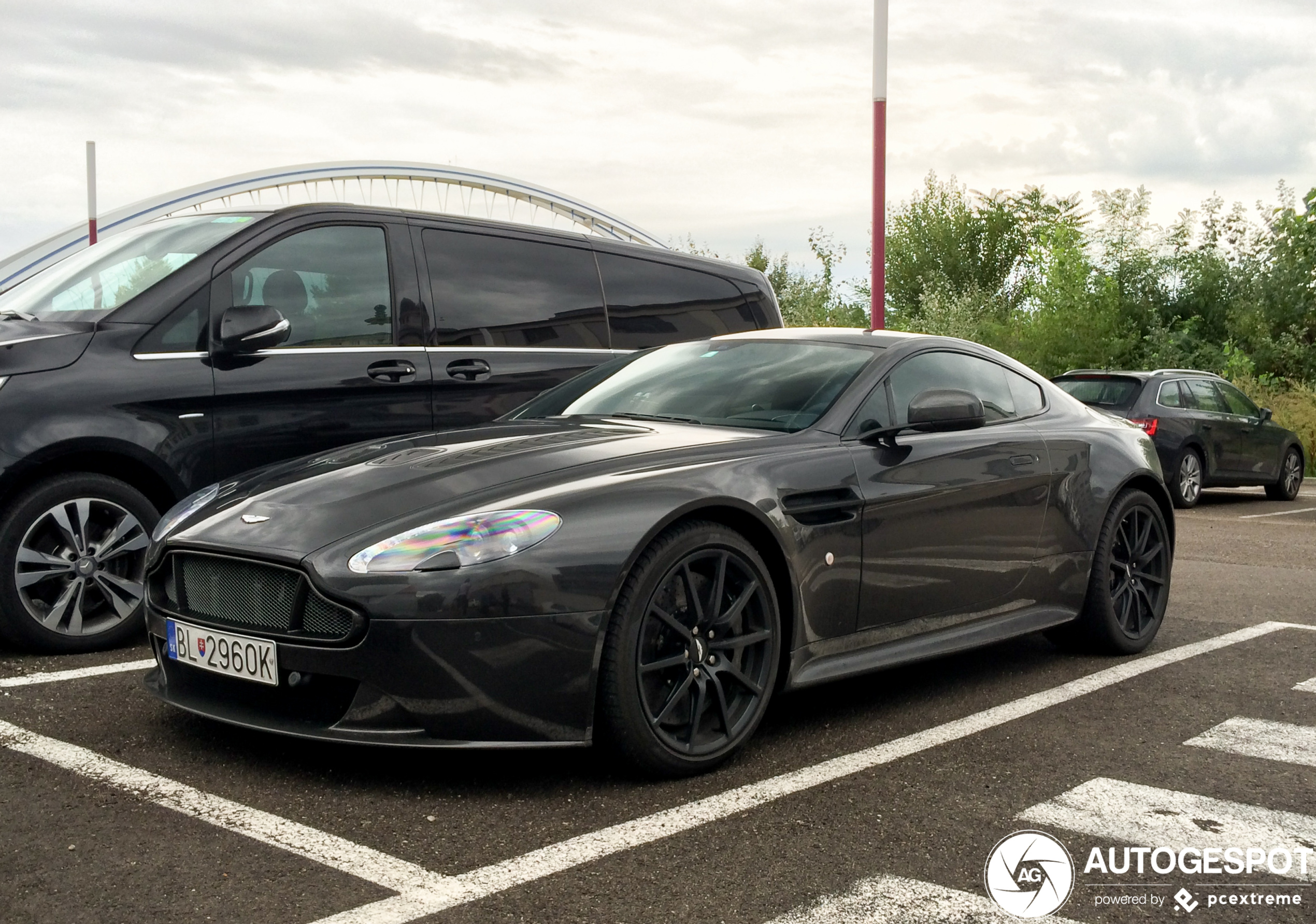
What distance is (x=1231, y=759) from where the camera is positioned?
13.3ft

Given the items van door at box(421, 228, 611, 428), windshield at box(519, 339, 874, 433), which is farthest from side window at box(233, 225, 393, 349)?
windshield at box(519, 339, 874, 433)

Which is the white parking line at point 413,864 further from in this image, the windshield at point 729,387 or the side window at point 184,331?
the side window at point 184,331

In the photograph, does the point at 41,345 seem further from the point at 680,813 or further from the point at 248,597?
the point at 680,813

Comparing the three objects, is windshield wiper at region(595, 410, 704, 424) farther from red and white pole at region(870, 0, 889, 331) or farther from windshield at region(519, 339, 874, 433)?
red and white pole at region(870, 0, 889, 331)

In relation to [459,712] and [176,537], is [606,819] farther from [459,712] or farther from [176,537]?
[176,537]

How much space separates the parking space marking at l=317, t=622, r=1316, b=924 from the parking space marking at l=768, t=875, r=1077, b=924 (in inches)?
21.1

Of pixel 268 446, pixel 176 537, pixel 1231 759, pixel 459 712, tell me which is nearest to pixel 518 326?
pixel 268 446

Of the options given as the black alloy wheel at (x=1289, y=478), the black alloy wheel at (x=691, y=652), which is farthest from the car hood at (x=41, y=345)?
the black alloy wheel at (x=1289, y=478)

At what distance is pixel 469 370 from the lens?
634 centimetres

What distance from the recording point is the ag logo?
290 cm

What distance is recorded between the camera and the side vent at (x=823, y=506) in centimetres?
409

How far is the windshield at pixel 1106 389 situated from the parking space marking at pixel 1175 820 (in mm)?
11096

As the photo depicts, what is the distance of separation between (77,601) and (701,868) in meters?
3.24

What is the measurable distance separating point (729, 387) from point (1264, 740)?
215cm
